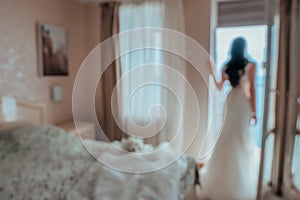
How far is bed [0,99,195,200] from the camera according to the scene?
1480mm

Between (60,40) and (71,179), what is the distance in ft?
6.15

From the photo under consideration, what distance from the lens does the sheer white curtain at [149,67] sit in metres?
3.04

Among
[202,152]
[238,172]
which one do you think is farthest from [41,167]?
[202,152]

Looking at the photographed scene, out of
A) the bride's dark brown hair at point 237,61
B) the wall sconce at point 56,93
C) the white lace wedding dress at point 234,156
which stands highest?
the bride's dark brown hair at point 237,61

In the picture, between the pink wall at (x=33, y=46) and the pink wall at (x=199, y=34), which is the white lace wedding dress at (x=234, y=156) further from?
the pink wall at (x=33, y=46)

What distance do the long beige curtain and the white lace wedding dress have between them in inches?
55.4

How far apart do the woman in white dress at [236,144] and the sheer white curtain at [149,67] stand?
0.75 meters

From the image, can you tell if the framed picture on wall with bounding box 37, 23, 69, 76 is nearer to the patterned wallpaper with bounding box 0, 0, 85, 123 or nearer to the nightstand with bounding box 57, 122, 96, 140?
the patterned wallpaper with bounding box 0, 0, 85, 123

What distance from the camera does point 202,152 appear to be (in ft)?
10.3

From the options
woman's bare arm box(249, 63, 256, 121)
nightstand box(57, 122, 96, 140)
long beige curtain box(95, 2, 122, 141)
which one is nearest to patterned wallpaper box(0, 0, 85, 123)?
nightstand box(57, 122, 96, 140)

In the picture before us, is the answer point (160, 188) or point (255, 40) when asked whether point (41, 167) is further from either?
point (255, 40)

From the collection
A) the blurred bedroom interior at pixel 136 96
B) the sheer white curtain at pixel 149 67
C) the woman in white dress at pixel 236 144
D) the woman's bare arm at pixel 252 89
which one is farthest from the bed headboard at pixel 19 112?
the woman's bare arm at pixel 252 89

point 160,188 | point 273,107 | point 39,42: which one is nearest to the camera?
point 160,188

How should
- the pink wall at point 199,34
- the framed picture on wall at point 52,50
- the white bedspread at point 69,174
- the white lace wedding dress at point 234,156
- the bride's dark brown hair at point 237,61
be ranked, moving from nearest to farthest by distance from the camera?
the white bedspread at point 69,174
the white lace wedding dress at point 234,156
the bride's dark brown hair at point 237,61
the framed picture on wall at point 52,50
the pink wall at point 199,34
